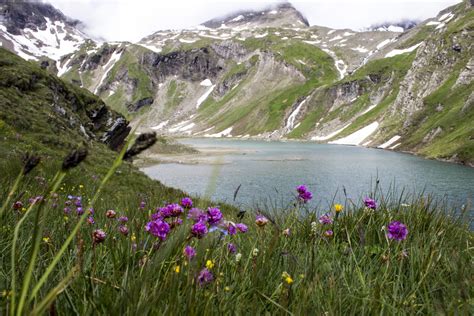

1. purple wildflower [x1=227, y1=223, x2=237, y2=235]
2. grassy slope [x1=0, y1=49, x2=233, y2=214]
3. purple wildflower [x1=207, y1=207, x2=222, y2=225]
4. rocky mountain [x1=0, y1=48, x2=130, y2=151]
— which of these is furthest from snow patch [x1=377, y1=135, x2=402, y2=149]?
purple wildflower [x1=207, y1=207, x2=222, y2=225]

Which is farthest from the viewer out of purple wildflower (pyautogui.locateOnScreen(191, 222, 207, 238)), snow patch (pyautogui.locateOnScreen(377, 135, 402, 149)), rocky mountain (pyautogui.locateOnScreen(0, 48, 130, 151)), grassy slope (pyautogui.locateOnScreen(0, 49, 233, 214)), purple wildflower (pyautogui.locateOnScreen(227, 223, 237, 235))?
snow patch (pyautogui.locateOnScreen(377, 135, 402, 149))

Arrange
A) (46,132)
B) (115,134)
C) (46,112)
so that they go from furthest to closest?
(115,134), (46,112), (46,132)

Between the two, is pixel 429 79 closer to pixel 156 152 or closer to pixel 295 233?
pixel 156 152

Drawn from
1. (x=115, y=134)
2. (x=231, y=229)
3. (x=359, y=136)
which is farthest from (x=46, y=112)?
(x=359, y=136)

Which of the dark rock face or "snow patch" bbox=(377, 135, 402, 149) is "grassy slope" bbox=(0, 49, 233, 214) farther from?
"snow patch" bbox=(377, 135, 402, 149)

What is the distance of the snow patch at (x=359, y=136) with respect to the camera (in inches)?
5362

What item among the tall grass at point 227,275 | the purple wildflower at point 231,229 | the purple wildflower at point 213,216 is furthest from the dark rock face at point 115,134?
the purple wildflower at point 213,216

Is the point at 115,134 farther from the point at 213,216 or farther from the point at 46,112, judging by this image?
the point at 213,216

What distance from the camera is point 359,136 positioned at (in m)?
140

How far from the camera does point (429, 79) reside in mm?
126000

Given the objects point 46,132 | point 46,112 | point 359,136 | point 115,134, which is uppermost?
point 359,136

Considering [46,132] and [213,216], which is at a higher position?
[213,216]

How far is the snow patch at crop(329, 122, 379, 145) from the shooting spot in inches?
5362

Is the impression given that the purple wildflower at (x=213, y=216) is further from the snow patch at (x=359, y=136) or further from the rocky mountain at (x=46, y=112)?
the snow patch at (x=359, y=136)
